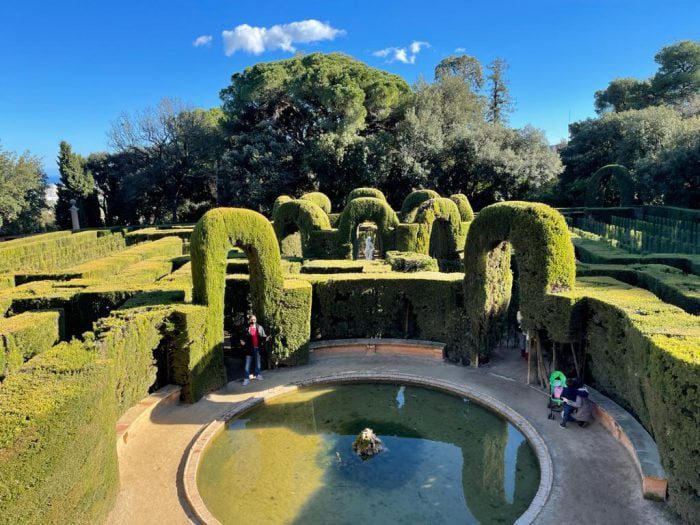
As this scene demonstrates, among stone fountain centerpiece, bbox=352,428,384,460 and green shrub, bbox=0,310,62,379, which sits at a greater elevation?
green shrub, bbox=0,310,62,379

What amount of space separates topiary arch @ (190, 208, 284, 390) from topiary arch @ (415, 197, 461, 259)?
881 cm

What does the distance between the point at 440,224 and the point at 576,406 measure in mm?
12458

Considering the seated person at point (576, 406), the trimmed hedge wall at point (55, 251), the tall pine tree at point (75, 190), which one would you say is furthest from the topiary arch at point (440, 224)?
the tall pine tree at point (75, 190)

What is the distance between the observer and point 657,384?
674 centimetres

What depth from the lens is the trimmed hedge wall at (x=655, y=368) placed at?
6023mm

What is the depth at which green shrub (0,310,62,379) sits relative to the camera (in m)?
9.70

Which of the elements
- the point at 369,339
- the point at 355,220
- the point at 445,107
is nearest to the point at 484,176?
the point at 445,107

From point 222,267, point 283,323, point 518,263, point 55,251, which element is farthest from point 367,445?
point 55,251

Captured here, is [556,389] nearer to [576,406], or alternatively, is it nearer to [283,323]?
[576,406]

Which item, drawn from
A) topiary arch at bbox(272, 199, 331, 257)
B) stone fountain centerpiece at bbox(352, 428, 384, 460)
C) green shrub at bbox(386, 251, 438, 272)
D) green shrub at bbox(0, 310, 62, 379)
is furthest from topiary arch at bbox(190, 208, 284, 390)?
topiary arch at bbox(272, 199, 331, 257)

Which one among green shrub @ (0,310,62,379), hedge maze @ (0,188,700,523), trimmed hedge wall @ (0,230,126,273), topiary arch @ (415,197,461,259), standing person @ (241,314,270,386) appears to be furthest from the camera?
trimmed hedge wall @ (0,230,126,273)

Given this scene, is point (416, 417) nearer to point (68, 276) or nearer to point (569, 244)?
point (569, 244)

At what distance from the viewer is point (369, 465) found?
8211 mm

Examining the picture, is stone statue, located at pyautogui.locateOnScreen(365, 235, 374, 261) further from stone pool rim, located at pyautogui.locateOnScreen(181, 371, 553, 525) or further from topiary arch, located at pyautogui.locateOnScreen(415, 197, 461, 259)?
stone pool rim, located at pyautogui.locateOnScreen(181, 371, 553, 525)
